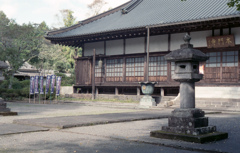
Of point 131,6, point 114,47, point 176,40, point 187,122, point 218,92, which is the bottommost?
point 187,122

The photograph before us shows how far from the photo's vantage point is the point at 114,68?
75.7 ft

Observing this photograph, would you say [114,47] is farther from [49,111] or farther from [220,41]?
[49,111]

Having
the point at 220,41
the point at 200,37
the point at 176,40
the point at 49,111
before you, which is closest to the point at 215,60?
the point at 220,41

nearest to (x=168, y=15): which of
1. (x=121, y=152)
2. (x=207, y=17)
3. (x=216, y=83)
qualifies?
(x=207, y=17)

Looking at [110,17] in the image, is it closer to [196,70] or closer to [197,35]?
[197,35]

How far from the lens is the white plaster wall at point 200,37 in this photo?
742 inches

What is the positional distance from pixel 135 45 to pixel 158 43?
1.93 meters

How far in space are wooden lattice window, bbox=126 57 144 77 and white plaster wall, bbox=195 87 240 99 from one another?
15.5ft

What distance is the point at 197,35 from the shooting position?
→ 19234 millimetres

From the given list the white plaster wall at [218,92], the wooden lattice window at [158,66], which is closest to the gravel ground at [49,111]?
the white plaster wall at [218,92]

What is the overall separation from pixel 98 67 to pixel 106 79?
129cm

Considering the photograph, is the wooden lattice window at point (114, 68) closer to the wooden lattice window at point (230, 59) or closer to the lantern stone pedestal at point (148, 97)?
the lantern stone pedestal at point (148, 97)

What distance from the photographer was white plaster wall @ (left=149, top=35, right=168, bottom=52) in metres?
20.5

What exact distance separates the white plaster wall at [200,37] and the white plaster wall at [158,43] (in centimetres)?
203
